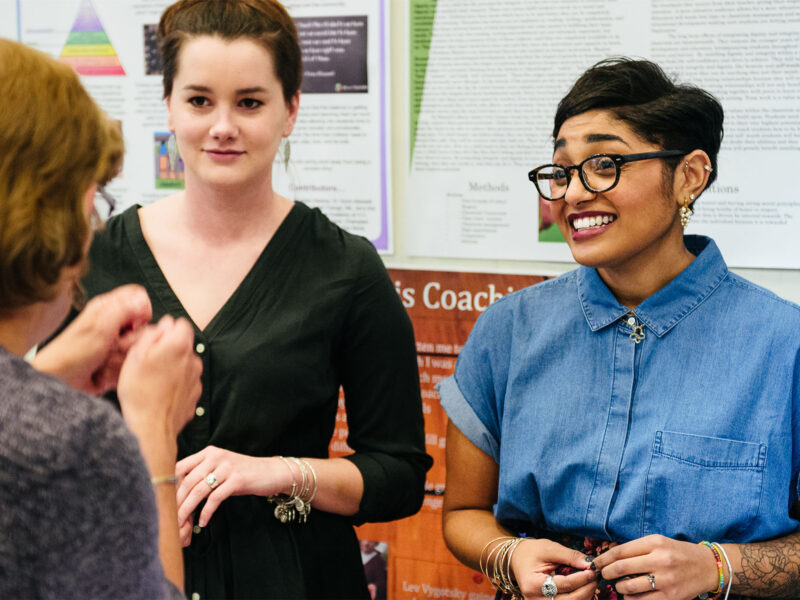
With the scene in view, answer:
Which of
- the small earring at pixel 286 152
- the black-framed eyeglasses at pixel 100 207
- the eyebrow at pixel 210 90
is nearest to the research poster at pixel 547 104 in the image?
the small earring at pixel 286 152

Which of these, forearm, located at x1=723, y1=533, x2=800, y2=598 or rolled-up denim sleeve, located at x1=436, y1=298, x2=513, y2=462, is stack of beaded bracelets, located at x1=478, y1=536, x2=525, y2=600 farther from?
forearm, located at x1=723, y1=533, x2=800, y2=598

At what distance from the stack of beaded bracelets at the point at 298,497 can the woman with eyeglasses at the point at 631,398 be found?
0.33m

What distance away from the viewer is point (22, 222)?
2.98 feet

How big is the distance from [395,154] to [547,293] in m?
0.89

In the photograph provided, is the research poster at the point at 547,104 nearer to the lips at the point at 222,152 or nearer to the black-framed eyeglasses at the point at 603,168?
the black-framed eyeglasses at the point at 603,168

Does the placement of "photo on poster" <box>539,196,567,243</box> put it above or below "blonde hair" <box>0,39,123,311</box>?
below

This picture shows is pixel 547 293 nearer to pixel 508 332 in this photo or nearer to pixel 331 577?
pixel 508 332

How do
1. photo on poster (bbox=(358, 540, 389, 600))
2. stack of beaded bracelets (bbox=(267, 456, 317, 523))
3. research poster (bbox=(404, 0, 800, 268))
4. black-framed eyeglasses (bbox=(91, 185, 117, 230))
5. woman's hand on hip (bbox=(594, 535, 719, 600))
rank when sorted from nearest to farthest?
black-framed eyeglasses (bbox=(91, 185, 117, 230)) < woman's hand on hip (bbox=(594, 535, 719, 600)) < stack of beaded bracelets (bbox=(267, 456, 317, 523)) < research poster (bbox=(404, 0, 800, 268)) < photo on poster (bbox=(358, 540, 389, 600))

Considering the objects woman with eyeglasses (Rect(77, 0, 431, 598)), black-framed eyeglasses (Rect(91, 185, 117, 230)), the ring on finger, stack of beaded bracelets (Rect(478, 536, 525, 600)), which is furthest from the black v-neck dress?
black-framed eyeglasses (Rect(91, 185, 117, 230))

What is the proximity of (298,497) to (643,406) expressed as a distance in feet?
2.18

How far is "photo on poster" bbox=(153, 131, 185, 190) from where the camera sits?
9.09 feet

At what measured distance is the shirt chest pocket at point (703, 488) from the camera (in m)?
1.55

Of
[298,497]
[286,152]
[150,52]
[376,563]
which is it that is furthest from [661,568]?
[150,52]

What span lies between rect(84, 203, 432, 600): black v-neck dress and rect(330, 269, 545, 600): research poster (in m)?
0.69
